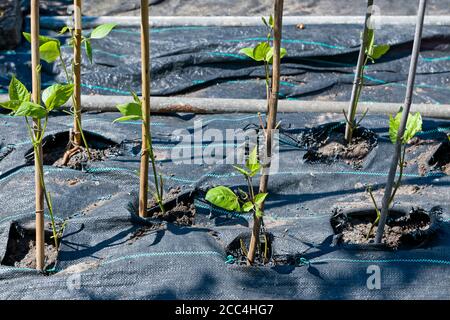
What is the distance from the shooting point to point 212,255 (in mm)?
2553

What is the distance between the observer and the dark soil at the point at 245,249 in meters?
2.56

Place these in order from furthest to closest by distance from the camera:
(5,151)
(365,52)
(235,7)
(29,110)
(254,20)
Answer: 1. (235,7)
2. (254,20)
3. (5,151)
4. (365,52)
5. (29,110)

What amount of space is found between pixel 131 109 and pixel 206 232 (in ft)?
1.89

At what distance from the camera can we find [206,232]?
2.73m

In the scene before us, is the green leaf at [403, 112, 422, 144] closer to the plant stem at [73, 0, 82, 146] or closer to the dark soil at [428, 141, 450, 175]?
the dark soil at [428, 141, 450, 175]

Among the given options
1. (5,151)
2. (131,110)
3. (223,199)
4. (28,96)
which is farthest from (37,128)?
(5,151)

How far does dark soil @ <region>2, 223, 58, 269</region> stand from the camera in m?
2.65

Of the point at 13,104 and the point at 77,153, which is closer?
the point at 13,104

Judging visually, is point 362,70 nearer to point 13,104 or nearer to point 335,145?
point 335,145

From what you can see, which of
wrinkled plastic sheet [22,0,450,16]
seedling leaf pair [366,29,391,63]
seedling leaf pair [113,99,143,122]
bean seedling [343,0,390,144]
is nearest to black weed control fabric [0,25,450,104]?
wrinkled plastic sheet [22,0,450,16]

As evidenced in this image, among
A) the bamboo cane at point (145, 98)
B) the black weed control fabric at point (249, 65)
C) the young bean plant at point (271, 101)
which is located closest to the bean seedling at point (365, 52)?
the young bean plant at point (271, 101)

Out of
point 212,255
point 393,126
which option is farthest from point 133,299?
point 393,126

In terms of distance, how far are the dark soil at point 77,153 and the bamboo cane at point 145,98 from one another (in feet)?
1.78
